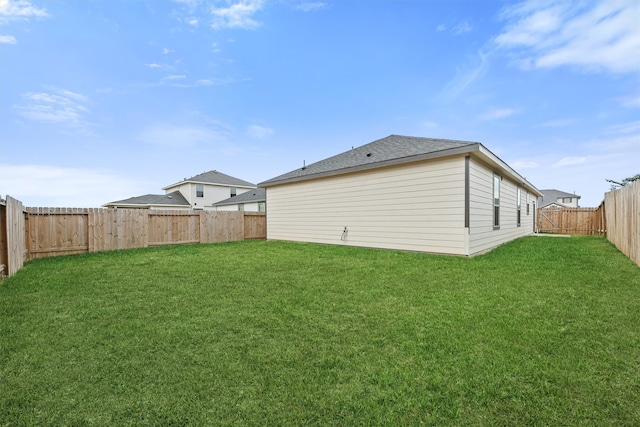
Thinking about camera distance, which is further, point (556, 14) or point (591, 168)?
point (591, 168)

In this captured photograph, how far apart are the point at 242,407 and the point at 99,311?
3.03m

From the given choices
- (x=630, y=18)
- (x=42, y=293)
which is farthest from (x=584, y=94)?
(x=42, y=293)

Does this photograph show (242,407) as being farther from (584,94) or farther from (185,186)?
(185,186)

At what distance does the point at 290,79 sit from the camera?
1288 centimetres

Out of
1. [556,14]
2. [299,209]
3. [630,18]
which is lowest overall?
[299,209]

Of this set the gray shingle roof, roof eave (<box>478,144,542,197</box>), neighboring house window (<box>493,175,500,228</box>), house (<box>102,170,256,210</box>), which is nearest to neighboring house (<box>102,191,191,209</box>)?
house (<box>102,170,256,210</box>)

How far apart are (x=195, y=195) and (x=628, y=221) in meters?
29.1

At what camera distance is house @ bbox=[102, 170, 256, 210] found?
2614 centimetres

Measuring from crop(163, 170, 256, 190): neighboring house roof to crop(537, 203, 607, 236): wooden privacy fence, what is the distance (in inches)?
1052

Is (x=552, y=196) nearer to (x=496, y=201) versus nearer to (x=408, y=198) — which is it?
(x=496, y=201)

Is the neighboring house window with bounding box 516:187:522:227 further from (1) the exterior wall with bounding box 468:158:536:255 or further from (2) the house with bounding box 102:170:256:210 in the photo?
(2) the house with bounding box 102:170:256:210

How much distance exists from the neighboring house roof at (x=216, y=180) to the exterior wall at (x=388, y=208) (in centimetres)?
1884

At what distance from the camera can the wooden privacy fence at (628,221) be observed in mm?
5984

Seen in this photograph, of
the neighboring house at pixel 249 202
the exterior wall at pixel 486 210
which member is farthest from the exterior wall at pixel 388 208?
the neighboring house at pixel 249 202
